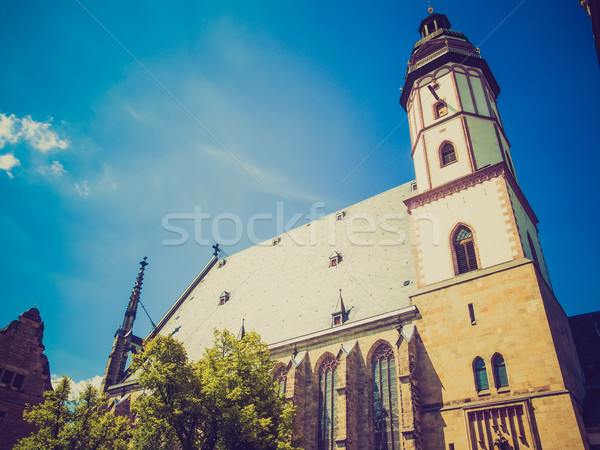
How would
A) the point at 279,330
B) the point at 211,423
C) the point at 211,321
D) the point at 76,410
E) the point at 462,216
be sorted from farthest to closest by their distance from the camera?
the point at 211,321, the point at 279,330, the point at 462,216, the point at 76,410, the point at 211,423

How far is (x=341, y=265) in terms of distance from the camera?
24.6m

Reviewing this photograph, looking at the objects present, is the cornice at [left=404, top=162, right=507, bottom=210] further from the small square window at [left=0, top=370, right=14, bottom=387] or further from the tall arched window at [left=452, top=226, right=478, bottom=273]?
the small square window at [left=0, top=370, right=14, bottom=387]

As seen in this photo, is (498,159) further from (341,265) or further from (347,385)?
(347,385)

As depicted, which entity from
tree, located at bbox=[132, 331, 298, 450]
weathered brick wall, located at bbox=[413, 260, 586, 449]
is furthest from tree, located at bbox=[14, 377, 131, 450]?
weathered brick wall, located at bbox=[413, 260, 586, 449]

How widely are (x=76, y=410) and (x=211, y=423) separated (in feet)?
22.7

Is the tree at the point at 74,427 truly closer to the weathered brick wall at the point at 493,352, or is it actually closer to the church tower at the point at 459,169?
the weathered brick wall at the point at 493,352

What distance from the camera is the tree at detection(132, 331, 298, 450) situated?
1411 cm

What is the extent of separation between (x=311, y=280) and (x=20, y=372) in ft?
54.2

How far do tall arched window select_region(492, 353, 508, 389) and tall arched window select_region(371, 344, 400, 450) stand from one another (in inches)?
155

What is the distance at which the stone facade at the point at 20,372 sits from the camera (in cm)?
2264

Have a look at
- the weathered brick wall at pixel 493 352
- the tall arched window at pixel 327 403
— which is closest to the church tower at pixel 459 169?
the weathered brick wall at pixel 493 352

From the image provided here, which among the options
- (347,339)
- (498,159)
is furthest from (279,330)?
(498,159)

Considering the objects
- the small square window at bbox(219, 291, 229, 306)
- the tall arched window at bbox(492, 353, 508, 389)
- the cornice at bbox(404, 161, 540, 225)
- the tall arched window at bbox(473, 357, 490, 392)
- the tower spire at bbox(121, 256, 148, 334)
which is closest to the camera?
the tall arched window at bbox(492, 353, 508, 389)

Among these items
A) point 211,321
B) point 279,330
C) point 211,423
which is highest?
point 211,321
